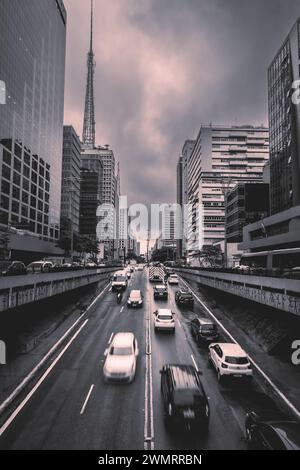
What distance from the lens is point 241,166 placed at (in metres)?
151

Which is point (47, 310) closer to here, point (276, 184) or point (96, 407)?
point (96, 407)

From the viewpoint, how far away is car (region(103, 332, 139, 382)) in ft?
55.1

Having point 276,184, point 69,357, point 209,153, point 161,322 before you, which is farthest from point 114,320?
point 209,153

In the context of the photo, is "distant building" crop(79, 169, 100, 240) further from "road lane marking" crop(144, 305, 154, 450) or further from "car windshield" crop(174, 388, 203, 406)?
"car windshield" crop(174, 388, 203, 406)

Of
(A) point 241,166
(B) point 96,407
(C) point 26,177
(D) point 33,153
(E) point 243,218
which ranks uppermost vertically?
(A) point 241,166

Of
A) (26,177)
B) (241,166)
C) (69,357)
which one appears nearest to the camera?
(69,357)

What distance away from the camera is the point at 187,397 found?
12.5 metres

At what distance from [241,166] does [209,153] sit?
17.5 meters

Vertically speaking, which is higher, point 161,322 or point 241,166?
point 241,166

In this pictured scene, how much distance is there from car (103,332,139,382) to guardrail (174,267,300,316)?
11478 millimetres

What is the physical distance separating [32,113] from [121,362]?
100 m

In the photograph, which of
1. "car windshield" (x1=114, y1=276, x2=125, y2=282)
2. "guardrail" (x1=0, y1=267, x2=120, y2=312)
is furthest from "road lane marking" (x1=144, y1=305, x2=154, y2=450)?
"car windshield" (x1=114, y1=276, x2=125, y2=282)

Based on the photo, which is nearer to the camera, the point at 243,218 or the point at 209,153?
the point at 243,218

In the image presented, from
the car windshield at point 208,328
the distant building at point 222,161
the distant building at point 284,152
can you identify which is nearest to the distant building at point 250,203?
the distant building at point 284,152
